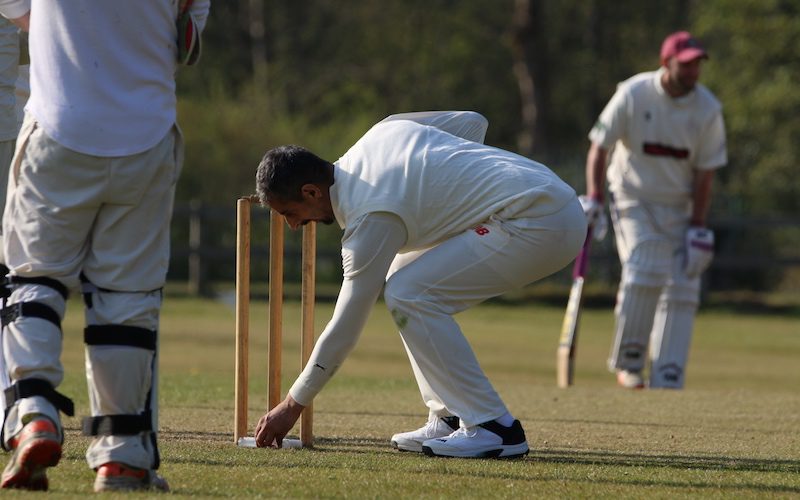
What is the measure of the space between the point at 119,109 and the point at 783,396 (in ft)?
15.9

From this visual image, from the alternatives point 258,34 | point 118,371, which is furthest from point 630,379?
point 258,34

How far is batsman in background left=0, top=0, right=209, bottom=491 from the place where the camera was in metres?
3.76

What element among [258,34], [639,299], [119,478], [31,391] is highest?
[31,391]

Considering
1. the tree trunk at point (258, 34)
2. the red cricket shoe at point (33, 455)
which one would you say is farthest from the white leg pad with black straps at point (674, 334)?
the tree trunk at point (258, 34)

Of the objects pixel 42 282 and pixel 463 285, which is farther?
pixel 463 285

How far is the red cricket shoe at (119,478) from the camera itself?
3752mm

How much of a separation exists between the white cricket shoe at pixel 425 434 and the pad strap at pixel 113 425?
1.33m

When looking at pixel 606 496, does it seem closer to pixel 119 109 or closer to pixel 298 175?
pixel 298 175

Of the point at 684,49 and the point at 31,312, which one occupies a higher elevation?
the point at 684,49

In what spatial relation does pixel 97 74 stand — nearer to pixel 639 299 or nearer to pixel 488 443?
pixel 488 443

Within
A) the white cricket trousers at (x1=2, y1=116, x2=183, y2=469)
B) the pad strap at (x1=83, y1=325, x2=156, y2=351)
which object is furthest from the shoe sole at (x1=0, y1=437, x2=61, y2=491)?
the pad strap at (x1=83, y1=325, x2=156, y2=351)

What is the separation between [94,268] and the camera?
12.5ft

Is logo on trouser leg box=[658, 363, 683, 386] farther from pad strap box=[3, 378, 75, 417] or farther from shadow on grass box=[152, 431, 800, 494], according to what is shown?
pad strap box=[3, 378, 75, 417]

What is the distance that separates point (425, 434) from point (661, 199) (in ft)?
14.1
